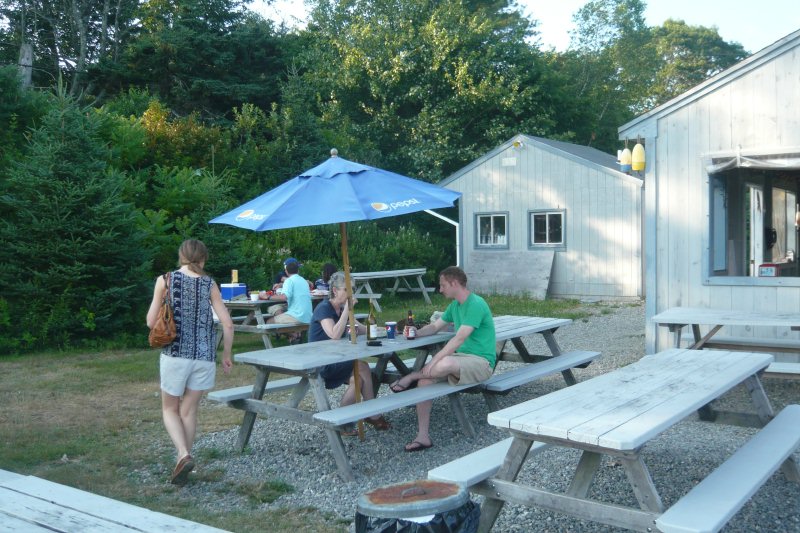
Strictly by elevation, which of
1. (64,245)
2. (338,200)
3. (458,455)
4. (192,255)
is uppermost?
(338,200)

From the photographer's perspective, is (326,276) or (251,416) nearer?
(251,416)

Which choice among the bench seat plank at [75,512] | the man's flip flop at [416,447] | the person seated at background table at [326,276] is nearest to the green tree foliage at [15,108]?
the person seated at background table at [326,276]

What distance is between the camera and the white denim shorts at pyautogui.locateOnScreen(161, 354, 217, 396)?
16.8ft

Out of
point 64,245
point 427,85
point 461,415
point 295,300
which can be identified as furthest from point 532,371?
point 427,85

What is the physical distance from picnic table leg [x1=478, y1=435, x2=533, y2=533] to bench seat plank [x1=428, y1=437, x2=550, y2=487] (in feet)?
0.23

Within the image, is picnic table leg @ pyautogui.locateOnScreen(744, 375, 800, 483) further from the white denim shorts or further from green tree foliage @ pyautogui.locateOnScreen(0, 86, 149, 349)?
green tree foliage @ pyautogui.locateOnScreen(0, 86, 149, 349)

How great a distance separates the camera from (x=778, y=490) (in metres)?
4.77

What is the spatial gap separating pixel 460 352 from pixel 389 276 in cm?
1102

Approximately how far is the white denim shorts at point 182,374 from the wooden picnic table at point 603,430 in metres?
2.27

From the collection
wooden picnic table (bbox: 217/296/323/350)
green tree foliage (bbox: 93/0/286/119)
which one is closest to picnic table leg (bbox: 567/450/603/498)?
wooden picnic table (bbox: 217/296/323/350)

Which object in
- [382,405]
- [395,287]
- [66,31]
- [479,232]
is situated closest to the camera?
[382,405]

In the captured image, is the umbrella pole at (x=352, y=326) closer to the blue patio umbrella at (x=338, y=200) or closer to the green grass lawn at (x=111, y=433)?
the blue patio umbrella at (x=338, y=200)

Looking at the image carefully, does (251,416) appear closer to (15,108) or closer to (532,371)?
(532,371)

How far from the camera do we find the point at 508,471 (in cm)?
375
